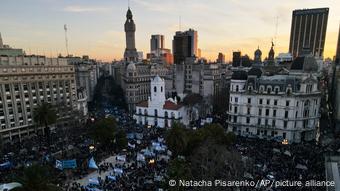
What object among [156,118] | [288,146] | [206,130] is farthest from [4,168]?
[288,146]

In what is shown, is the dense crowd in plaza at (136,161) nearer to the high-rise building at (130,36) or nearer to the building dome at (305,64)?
the building dome at (305,64)

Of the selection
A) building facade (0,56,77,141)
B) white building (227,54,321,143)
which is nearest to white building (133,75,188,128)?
white building (227,54,321,143)

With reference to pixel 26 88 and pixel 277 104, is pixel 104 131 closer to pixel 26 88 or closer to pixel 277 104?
pixel 26 88

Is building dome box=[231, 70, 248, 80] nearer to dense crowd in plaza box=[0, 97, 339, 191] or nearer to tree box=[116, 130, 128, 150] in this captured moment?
dense crowd in plaza box=[0, 97, 339, 191]

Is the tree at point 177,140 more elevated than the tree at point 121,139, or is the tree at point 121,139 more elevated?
the tree at point 177,140

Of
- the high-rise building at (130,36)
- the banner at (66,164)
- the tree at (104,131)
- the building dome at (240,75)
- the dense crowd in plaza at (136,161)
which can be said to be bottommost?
the dense crowd in plaza at (136,161)

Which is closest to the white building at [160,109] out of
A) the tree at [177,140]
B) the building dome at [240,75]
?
the building dome at [240,75]
